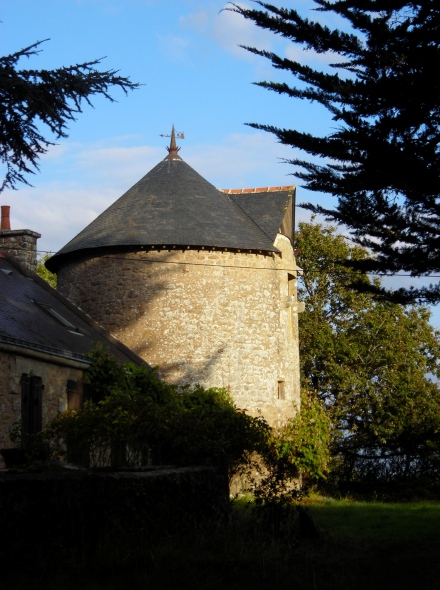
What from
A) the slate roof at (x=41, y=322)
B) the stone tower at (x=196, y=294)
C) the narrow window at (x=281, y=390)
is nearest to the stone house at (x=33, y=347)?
the slate roof at (x=41, y=322)

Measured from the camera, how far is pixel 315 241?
38219mm

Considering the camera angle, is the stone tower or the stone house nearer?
the stone house

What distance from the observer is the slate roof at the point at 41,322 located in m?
16.7

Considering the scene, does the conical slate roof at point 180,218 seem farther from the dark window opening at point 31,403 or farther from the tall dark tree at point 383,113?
the tall dark tree at point 383,113

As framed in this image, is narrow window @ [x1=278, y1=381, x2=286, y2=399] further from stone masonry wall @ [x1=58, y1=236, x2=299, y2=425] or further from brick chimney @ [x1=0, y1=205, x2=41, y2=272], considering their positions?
brick chimney @ [x1=0, y1=205, x2=41, y2=272]

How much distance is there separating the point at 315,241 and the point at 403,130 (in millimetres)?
29601

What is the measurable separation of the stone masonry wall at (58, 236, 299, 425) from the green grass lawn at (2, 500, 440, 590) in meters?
13.7

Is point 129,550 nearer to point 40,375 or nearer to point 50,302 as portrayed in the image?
point 40,375

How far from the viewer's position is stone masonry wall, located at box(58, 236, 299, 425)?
25.5 meters

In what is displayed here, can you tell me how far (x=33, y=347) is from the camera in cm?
1630

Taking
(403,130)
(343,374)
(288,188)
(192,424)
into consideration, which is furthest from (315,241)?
(403,130)

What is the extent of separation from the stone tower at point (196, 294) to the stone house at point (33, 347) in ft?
10.4

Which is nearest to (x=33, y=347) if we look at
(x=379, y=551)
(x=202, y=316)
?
(x=379, y=551)

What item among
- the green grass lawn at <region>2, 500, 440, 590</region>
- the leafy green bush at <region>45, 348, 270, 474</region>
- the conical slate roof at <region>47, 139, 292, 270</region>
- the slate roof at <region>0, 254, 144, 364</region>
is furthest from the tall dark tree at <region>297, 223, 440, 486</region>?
the green grass lawn at <region>2, 500, 440, 590</region>
